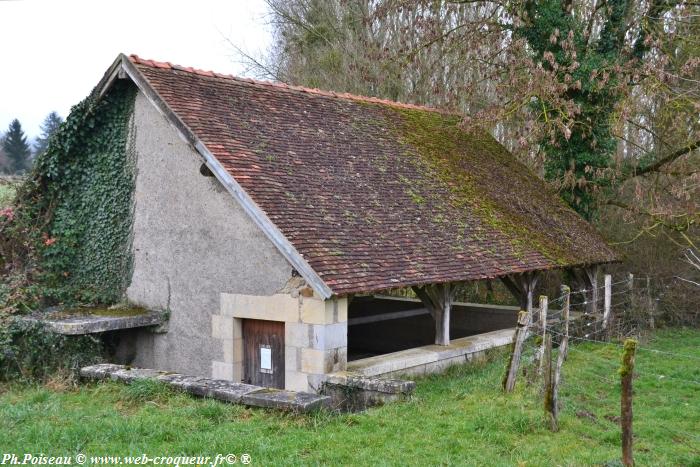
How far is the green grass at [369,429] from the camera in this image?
6.33 metres

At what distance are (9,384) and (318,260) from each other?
194 inches

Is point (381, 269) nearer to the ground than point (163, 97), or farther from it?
nearer to the ground

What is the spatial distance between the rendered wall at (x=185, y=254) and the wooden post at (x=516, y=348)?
9.81ft

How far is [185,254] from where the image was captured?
10.7m

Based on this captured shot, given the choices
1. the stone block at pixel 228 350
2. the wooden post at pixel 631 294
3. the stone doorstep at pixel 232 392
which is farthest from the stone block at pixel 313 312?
the wooden post at pixel 631 294

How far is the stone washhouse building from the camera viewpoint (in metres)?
9.43

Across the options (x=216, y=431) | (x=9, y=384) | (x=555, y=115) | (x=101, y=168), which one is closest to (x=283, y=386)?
(x=216, y=431)

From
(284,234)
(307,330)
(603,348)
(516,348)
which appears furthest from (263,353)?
(603,348)

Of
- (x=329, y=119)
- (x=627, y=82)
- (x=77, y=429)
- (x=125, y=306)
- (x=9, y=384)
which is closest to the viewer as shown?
(x=77, y=429)

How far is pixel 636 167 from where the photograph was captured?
17.1 m

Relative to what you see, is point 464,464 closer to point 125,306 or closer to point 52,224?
point 125,306

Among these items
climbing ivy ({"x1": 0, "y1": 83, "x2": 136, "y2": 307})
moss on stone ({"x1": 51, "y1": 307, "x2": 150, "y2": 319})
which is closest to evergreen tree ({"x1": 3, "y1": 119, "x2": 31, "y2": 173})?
climbing ivy ({"x1": 0, "y1": 83, "x2": 136, "y2": 307})

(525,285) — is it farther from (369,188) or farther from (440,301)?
(369,188)

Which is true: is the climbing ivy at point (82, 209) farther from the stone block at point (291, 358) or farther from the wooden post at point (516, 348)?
the wooden post at point (516, 348)
